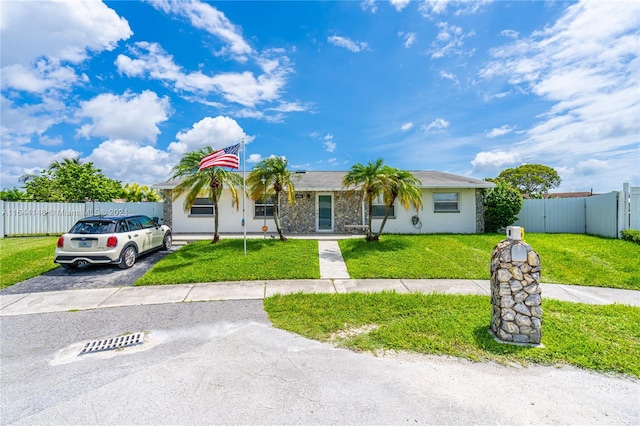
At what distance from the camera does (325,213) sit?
14.4 meters

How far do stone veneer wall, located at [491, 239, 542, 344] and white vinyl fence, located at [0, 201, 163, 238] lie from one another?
16.5m

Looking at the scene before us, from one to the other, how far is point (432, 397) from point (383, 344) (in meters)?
1.13


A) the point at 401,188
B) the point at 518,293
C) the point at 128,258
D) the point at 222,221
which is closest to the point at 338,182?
the point at 401,188

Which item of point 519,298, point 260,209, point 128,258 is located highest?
point 260,209

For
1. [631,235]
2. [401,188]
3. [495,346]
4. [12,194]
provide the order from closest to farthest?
[495,346]
[631,235]
[401,188]
[12,194]

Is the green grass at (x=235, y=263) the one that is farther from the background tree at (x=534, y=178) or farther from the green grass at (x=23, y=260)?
the background tree at (x=534, y=178)

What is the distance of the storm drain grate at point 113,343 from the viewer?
12.9 feet

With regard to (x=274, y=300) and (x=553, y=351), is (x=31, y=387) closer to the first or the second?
(x=274, y=300)

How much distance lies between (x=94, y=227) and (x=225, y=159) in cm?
414

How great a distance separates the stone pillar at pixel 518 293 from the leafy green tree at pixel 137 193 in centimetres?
3396

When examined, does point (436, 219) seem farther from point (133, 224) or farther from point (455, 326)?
point (133, 224)

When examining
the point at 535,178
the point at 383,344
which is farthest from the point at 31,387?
the point at 535,178

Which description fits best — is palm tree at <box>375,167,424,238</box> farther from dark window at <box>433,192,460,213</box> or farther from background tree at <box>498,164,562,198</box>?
background tree at <box>498,164,562,198</box>

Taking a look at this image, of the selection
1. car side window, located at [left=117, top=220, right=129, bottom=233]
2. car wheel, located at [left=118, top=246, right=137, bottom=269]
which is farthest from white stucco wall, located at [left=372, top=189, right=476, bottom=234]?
car side window, located at [left=117, top=220, right=129, bottom=233]
